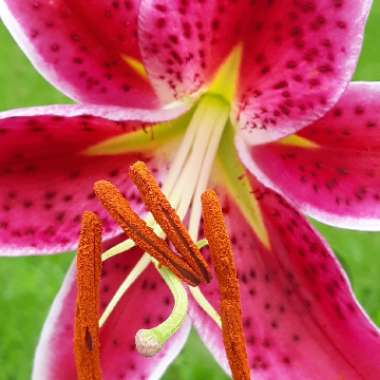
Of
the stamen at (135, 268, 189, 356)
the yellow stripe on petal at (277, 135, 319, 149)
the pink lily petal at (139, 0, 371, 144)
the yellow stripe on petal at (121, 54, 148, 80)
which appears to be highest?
the yellow stripe on petal at (121, 54, 148, 80)

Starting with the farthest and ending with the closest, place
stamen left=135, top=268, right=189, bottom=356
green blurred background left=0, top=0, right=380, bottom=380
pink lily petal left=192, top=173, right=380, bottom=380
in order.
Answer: green blurred background left=0, top=0, right=380, bottom=380 → pink lily petal left=192, top=173, right=380, bottom=380 → stamen left=135, top=268, right=189, bottom=356

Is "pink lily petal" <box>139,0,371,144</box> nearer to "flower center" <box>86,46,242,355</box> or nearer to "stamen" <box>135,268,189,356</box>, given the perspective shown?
"flower center" <box>86,46,242,355</box>

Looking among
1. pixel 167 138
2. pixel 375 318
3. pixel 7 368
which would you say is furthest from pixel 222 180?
pixel 7 368

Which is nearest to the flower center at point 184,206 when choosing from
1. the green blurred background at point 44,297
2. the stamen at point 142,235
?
the stamen at point 142,235

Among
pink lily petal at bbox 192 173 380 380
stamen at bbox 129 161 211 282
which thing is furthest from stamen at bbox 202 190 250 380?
pink lily petal at bbox 192 173 380 380

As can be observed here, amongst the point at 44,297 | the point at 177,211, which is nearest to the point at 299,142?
the point at 177,211

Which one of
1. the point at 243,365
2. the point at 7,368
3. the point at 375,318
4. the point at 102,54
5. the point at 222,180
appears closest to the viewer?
the point at 243,365

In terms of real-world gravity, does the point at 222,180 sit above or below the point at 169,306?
above

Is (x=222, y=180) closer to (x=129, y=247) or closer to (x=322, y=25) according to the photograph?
(x=129, y=247)
